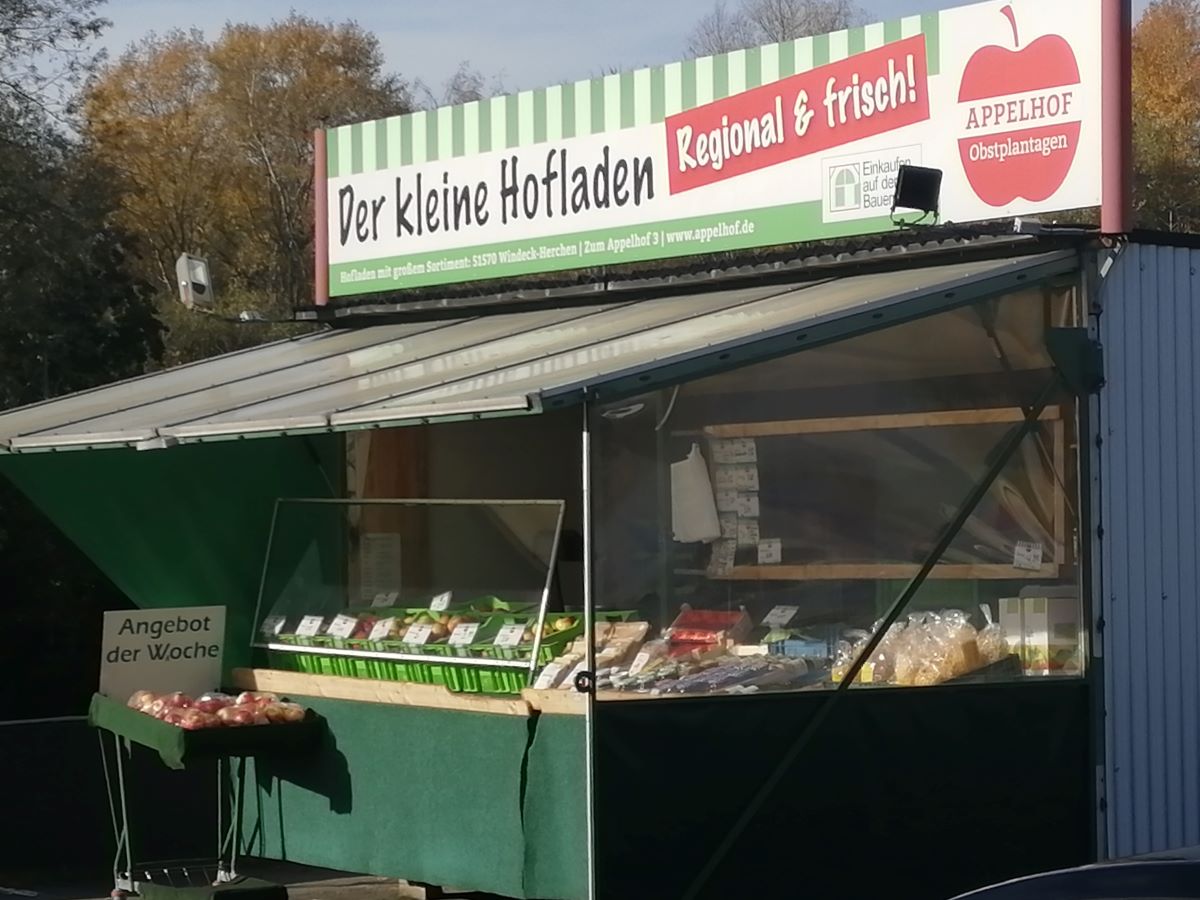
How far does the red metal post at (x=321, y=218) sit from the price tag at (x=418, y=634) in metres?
3.32

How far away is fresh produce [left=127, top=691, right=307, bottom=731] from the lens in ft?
28.0

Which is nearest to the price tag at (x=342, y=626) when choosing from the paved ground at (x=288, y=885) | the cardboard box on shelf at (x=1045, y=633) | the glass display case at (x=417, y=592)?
the glass display case at (x=417, y=592)

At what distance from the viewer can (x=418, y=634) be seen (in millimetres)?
8820

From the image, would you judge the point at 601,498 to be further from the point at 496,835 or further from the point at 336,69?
the point at 336,69

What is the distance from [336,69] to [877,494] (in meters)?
51.6

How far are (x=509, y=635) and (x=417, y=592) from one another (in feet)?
4.64

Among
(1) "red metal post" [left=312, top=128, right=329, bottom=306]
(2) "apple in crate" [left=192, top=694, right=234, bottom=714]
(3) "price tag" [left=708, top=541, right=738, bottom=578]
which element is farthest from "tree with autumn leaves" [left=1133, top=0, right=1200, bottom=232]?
(3) "price tag" [left=708, top=541, right=738, bottom=578]

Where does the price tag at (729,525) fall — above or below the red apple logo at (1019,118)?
below

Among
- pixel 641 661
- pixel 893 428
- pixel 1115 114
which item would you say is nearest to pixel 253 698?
pixel 641 661

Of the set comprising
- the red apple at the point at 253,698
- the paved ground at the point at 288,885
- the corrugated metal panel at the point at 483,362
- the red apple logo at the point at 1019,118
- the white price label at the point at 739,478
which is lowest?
the paved ground at the point at 288,885

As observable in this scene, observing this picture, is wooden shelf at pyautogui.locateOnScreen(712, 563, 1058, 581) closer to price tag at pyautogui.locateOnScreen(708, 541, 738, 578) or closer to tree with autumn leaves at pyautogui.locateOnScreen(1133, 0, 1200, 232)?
price tag at pyautogui.locateOnScreen(708, 541, 738, 578)

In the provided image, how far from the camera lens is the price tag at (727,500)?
753 cm

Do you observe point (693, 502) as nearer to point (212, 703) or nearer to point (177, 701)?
point (212, 703)

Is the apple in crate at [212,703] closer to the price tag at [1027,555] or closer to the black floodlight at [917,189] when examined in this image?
the price tag at [1027,555]
